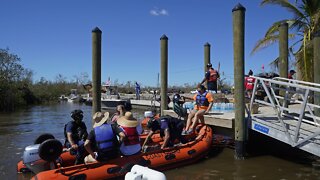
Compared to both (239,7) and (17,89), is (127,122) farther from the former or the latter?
(17,89)

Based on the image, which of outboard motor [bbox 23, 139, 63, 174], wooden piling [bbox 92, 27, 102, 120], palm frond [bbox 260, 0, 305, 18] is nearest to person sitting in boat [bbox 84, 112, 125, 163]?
outboard motor [bbox 23, 139, 63, 174]

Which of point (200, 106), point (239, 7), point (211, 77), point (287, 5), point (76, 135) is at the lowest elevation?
point (76, 135)

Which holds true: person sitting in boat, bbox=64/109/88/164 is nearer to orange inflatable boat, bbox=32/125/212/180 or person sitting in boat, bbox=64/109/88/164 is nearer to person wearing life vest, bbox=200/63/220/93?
orange inflatable boat, bbox=32/125/212/180

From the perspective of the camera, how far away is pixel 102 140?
6.23 metres

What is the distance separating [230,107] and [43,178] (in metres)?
6.95

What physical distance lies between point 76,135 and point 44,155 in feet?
3.93

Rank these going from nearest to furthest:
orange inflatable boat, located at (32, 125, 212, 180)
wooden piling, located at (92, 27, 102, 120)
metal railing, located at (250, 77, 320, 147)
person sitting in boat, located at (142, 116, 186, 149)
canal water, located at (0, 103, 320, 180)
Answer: orange inflatable boat, located at (32, 125, 212, 180) < metal railing, located at (250, 77, 320, 147) < canal water, located at (0, 103, 320, 180) < person sitting in boat, located at (142, 116, 186, 149) < wooden piling, located at (92, 27, 102, 120)

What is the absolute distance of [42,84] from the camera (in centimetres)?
5541

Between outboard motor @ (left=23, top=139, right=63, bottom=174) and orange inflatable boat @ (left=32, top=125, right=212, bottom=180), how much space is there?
0.28 meters

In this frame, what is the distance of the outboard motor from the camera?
6.16 metres

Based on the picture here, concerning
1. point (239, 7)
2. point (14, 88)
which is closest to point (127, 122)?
point (239, 7)

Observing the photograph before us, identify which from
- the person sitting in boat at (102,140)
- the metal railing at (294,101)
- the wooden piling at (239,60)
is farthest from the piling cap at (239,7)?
the person sitting in boat at (102,140)

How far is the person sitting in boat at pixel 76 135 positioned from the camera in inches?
274

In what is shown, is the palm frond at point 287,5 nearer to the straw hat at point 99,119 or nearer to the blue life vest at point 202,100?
the blue life vest at point 202,100
